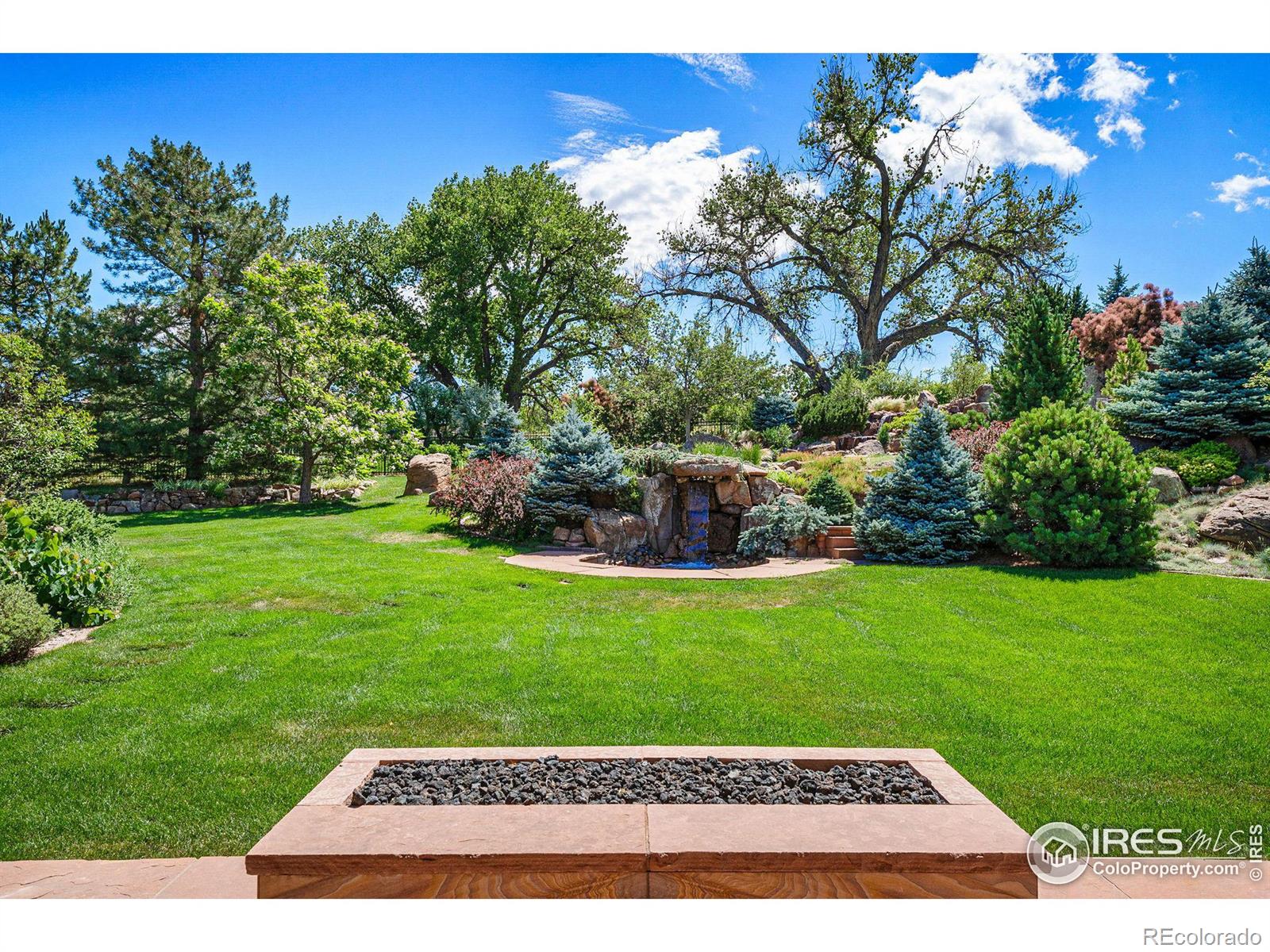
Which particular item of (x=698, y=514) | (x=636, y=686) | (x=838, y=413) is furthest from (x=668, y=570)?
(x=838, y=413)

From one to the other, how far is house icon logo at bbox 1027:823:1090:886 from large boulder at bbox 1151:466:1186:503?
8.49 metres

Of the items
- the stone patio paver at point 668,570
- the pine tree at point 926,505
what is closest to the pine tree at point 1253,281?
the pine tree at point 926,505

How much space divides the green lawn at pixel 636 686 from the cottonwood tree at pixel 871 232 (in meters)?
16.4

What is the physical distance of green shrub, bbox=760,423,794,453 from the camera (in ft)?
55.7

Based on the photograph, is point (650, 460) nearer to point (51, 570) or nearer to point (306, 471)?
point (51, 570)

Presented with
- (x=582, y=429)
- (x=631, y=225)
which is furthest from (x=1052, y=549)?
(x=631, y=225)

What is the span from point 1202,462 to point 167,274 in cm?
2124

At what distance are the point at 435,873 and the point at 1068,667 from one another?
4.68 m

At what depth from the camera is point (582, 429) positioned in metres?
10.9

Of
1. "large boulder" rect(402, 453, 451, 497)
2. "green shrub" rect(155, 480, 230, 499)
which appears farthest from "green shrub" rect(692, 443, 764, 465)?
"green shrub" rect(155, 480, 230, 499)

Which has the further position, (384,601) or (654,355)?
(654,355)

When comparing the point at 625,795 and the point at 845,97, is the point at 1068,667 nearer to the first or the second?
the point at 625,795

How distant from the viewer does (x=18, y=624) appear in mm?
4871

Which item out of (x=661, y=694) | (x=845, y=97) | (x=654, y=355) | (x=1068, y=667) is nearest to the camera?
(x=661, y=694)
